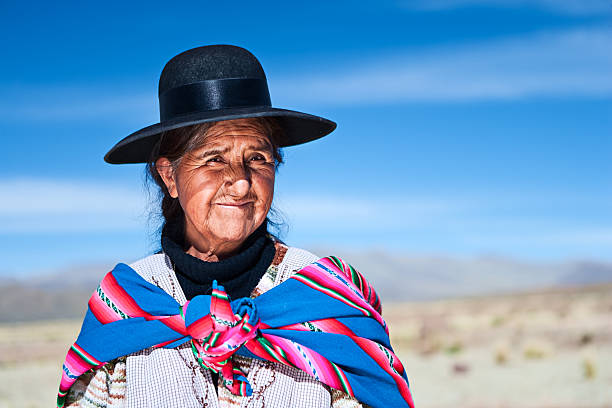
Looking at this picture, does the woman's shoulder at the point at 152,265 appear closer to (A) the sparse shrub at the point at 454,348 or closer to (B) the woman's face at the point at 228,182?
(B) the woman's face at the point at 228,182

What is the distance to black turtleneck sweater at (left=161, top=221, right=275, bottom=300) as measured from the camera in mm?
2941

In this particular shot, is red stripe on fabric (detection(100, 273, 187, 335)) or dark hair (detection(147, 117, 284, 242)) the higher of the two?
Answer: dark hair (detection(147, 117, 284, 242))

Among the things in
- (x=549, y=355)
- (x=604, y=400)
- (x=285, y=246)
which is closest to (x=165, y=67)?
(x=285, y=246)

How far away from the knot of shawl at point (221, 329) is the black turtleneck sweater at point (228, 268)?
15 cm

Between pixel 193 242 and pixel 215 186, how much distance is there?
1.29 feet

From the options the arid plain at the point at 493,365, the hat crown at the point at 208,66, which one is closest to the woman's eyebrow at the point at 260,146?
the hat crown at the point at 208,66

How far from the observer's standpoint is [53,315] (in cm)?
8812

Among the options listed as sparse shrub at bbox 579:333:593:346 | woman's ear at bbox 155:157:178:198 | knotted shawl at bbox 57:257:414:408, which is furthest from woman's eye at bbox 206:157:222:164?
sparse shrub at bbox 579:333:593:346

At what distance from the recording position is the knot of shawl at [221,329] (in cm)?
269

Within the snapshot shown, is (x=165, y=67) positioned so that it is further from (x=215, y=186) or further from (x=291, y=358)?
(x=291, y=358)

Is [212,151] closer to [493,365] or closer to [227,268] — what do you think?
[227,268]

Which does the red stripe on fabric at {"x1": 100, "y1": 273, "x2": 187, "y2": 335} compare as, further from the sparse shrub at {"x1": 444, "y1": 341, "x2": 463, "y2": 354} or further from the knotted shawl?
the sparse shrub at {"x1": 444, "y1": 341, "x2": 463, "y2": 354}

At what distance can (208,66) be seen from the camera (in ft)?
9.59

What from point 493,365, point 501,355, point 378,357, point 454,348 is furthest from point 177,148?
point 454,348
